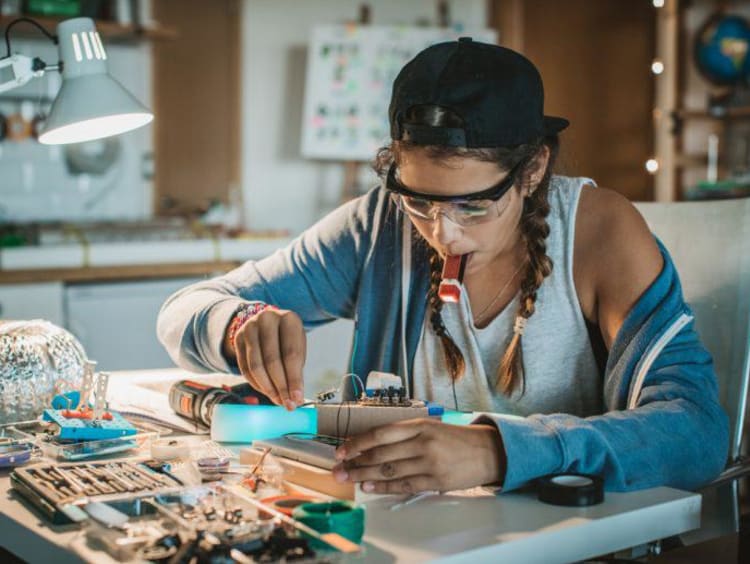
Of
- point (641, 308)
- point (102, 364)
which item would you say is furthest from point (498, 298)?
point (102, 364)

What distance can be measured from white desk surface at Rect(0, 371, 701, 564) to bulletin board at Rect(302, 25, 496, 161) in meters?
3.98

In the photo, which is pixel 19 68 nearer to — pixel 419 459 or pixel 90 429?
pixel 90 429

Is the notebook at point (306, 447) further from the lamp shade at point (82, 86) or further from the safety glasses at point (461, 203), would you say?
the lamp shade at point (82, 86)

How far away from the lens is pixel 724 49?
499 centimetres

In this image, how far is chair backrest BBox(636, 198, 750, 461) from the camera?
168 cm

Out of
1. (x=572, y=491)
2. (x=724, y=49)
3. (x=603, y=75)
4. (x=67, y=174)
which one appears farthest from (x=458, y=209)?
(x=603, y=75)

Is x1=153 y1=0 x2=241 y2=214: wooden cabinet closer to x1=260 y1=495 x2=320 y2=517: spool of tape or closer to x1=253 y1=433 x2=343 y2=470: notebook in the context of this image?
x1=253 y1=433 x2=343 y2=470: notebook

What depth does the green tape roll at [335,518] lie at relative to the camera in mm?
939

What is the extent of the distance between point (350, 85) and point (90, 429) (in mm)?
3905

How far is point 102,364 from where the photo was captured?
12.7 feet

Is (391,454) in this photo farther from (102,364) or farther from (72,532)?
(102,364)

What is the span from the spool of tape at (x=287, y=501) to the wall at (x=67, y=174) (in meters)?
3.60

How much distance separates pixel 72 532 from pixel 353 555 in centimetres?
29

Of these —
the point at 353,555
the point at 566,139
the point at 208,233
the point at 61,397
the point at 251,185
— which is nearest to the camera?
the point at 353,555
